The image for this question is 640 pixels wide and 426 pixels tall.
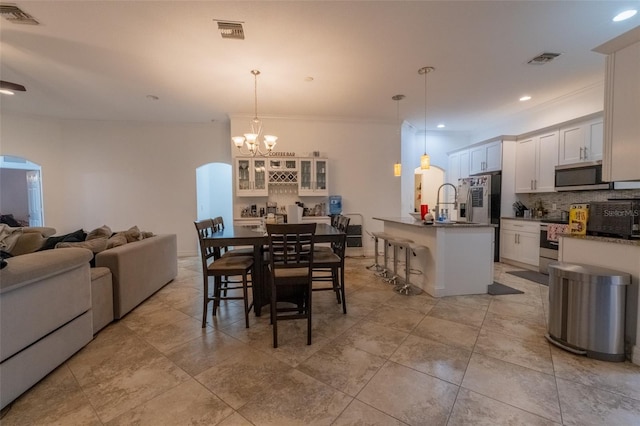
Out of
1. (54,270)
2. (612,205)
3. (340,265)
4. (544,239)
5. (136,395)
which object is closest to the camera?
(136,395)

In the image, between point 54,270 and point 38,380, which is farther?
point 54,270

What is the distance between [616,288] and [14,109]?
8707 millimetres

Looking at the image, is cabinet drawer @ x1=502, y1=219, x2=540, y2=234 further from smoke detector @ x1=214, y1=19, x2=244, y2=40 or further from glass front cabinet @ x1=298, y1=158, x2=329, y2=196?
smoke detector @ x1=214, y1=19, x2=244, y2=40

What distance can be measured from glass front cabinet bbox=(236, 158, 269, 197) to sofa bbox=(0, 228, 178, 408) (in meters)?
2.39

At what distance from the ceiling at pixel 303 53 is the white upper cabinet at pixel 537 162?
0.71 m

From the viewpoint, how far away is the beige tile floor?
1.49 m

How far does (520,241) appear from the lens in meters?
4.57

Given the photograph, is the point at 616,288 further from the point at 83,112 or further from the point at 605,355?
the point at 83,112

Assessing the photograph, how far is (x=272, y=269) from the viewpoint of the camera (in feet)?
7.21

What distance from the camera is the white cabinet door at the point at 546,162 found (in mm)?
4281

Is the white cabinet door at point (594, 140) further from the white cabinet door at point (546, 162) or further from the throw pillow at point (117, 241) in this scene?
the throw pillow at point (117, 241)

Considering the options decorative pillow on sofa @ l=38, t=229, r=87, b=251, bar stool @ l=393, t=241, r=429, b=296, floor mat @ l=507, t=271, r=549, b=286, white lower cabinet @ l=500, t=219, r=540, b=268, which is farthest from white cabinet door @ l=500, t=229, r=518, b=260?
decorative pillow on sofa @ l=38, t=229, r=87, b=251

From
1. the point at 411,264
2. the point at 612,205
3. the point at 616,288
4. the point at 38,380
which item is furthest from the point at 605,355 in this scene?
the point at 38,380

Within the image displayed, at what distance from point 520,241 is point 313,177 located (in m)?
3.84
